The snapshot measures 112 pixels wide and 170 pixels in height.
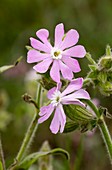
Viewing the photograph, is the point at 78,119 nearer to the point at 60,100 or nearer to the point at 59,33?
the point at 60,100

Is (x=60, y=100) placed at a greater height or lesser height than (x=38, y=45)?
lesser

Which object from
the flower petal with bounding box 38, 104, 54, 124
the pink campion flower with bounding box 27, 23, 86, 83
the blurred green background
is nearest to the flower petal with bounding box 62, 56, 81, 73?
the pink campion flower with bounding box 27, 23, 86, 83

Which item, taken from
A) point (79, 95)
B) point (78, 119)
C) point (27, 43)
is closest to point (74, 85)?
point (79, 95)

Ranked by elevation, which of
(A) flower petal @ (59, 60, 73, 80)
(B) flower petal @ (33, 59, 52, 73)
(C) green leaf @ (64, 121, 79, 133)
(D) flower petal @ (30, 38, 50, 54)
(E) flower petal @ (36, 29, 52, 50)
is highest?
(E) flower petal @ (36, 29, 52, 50)

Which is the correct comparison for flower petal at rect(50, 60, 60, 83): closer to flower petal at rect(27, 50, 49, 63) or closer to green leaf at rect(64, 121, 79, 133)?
flower petal at rect(27, 50, 49, 63)

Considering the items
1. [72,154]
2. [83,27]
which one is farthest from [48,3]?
[72,154]

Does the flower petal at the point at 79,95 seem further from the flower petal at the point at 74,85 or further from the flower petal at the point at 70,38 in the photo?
the flower petal at the point at 70,38
